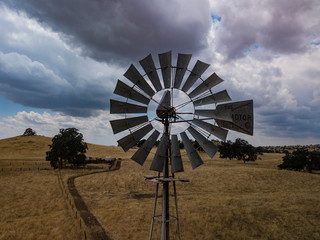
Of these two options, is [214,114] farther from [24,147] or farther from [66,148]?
[24,147]

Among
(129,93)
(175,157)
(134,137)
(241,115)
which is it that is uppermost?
(129,93)

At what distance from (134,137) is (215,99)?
12.4 ft

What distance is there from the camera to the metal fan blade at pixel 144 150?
32.3ft

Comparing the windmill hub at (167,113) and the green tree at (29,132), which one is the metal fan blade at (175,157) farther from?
the green tree at (29,132)

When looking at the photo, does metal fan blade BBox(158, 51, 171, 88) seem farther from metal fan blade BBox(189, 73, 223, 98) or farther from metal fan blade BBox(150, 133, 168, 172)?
metal fan blade BBox(150, 133, 168, 172)

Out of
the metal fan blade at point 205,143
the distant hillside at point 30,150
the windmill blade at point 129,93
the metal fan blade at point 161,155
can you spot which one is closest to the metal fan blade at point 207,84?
the metal fan blade at point 205,143

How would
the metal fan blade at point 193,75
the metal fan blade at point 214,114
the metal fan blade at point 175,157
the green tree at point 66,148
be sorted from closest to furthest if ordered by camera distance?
the metal fan blade at point 214,114 → the metal fan blade at point 175,157 → the metal fan blade at point 193,75 → the green tree at point 66,148

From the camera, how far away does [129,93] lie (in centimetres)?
1011

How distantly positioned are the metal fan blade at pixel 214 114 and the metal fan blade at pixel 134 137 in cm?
219

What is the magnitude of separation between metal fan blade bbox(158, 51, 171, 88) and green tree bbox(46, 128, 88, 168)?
4082 centimetres

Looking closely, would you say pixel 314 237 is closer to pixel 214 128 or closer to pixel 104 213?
pixel 214 128

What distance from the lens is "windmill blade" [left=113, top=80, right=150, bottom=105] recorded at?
9852mm

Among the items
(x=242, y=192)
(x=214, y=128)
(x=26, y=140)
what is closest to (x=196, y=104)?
(x=214, y=128)

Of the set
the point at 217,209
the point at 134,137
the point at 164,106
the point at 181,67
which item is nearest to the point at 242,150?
the point at 217,209
